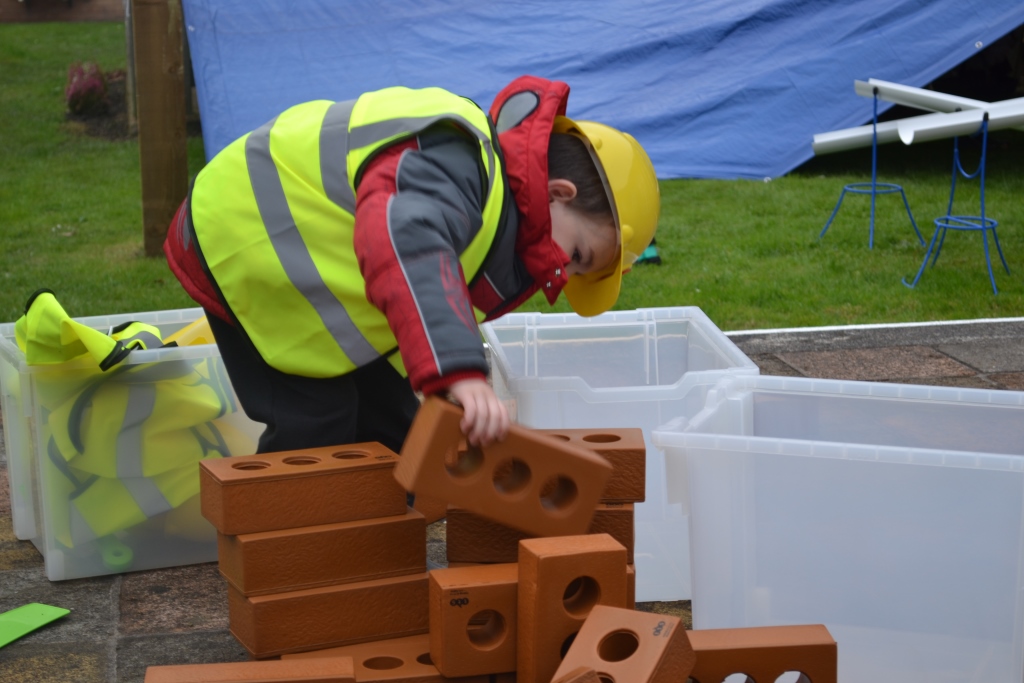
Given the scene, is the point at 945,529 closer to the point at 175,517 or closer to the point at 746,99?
the point at 175,517

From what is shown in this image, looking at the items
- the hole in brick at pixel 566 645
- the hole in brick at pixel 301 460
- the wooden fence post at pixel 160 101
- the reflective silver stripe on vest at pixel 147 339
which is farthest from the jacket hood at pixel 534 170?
the wooden fence post at pixel 160 101

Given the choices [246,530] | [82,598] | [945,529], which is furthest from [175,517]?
[945,529]

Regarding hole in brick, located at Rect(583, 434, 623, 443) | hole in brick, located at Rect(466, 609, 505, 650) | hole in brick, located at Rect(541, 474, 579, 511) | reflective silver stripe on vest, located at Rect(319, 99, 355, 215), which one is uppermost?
reflective silver stripe on vest, located at Rect(319, 99, 355, 215)

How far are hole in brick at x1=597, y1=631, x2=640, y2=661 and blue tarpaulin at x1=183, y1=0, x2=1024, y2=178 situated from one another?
18.9 feet

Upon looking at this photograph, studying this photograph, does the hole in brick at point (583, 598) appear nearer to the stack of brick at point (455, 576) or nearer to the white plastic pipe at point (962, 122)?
the stack of brick at point (455, 576)

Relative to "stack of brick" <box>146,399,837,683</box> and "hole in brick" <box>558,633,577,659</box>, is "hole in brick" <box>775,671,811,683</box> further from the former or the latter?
"hole in brick" <box>558,633,577,659</box>

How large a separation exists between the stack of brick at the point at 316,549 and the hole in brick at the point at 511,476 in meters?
0.20

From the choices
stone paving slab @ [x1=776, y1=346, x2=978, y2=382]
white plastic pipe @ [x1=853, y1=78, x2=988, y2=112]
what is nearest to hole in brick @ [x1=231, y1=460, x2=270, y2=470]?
stone paving slab @ [x1=776, y1=346, x2=978, y2=382]

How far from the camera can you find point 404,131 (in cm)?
182

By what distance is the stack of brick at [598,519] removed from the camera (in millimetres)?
1758

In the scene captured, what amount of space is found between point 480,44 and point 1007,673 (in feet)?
21.2

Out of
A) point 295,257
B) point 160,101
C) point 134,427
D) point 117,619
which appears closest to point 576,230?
point 295,257

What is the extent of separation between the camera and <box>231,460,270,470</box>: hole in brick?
71.8 inches

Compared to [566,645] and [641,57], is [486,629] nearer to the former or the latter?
[566,645]
